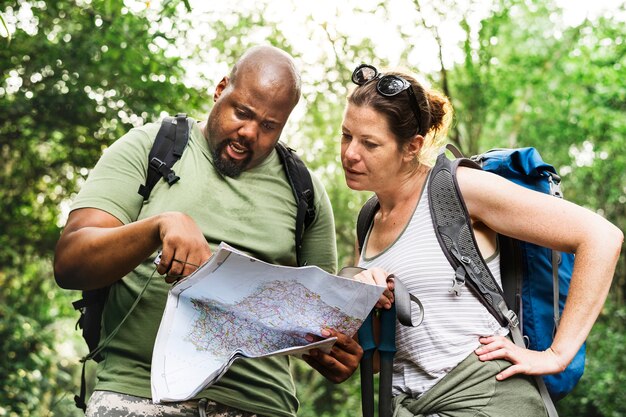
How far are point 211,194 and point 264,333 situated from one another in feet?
2.27

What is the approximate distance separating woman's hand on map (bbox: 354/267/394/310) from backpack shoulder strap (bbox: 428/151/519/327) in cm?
20

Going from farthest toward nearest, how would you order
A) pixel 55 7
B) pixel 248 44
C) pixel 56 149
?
pixel 248 44 < pixel 56 149 < pixel 55 7

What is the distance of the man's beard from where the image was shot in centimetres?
300

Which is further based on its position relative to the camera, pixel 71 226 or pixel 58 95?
pixel 58 95

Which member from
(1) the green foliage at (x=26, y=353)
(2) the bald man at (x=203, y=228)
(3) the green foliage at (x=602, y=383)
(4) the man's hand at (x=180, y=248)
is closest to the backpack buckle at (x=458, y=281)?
(2) the bald man at (x=203, y=228)

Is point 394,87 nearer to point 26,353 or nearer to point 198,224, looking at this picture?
point 198,224

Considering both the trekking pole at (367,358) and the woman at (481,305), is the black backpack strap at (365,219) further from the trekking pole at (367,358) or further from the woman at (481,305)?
the trekking pole at (367,358)

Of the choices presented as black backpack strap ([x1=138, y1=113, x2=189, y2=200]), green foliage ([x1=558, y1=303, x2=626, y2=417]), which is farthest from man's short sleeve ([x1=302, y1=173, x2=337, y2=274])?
green foliage ([x1=558, y1=303, x2=626, y2=417])

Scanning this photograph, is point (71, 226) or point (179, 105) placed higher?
point (71, 226)

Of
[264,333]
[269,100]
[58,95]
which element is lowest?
[58,95]

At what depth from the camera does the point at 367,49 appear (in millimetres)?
9977

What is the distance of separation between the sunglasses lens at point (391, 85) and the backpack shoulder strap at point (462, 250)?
1.35ft

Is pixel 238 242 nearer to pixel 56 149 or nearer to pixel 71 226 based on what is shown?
pixel 71 226

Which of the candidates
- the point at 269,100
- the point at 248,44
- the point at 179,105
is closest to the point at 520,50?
the point at 248,44
